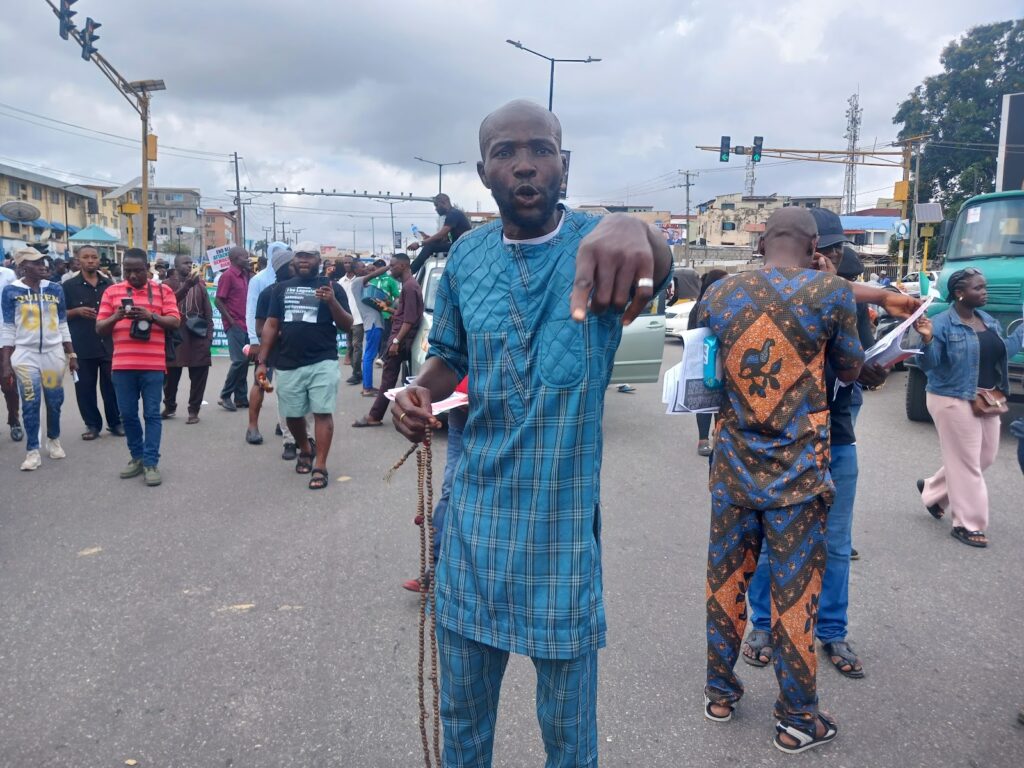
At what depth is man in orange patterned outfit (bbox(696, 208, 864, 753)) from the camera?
271cm

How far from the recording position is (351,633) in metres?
3.71

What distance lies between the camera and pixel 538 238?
181cm

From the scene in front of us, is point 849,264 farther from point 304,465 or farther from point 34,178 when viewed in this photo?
point 34,178

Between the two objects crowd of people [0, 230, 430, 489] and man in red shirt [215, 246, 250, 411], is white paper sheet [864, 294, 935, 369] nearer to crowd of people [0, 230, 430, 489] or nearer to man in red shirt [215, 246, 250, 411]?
crowd of people [0, 230, 430, 489]

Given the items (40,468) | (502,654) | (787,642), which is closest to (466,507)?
(502,654)

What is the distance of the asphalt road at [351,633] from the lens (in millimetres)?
2879

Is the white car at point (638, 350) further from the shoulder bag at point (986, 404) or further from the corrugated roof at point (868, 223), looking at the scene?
the corrugated roof at point (868, 223)

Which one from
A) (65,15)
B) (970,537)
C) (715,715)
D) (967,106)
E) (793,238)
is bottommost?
(715,715)

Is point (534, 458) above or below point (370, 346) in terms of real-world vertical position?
above

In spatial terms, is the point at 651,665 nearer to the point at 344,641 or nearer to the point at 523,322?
the point at 344,641

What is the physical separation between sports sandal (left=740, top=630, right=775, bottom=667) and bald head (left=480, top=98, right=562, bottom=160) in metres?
2.65

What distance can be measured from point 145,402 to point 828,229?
17.6ft

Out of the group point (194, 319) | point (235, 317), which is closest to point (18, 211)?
point (235, 317)

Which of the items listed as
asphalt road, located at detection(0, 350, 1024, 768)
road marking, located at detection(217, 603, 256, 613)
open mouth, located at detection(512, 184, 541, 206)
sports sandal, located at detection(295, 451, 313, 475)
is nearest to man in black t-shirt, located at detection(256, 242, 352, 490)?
sports sandal, located at detection(295, 451, 313, 475)
